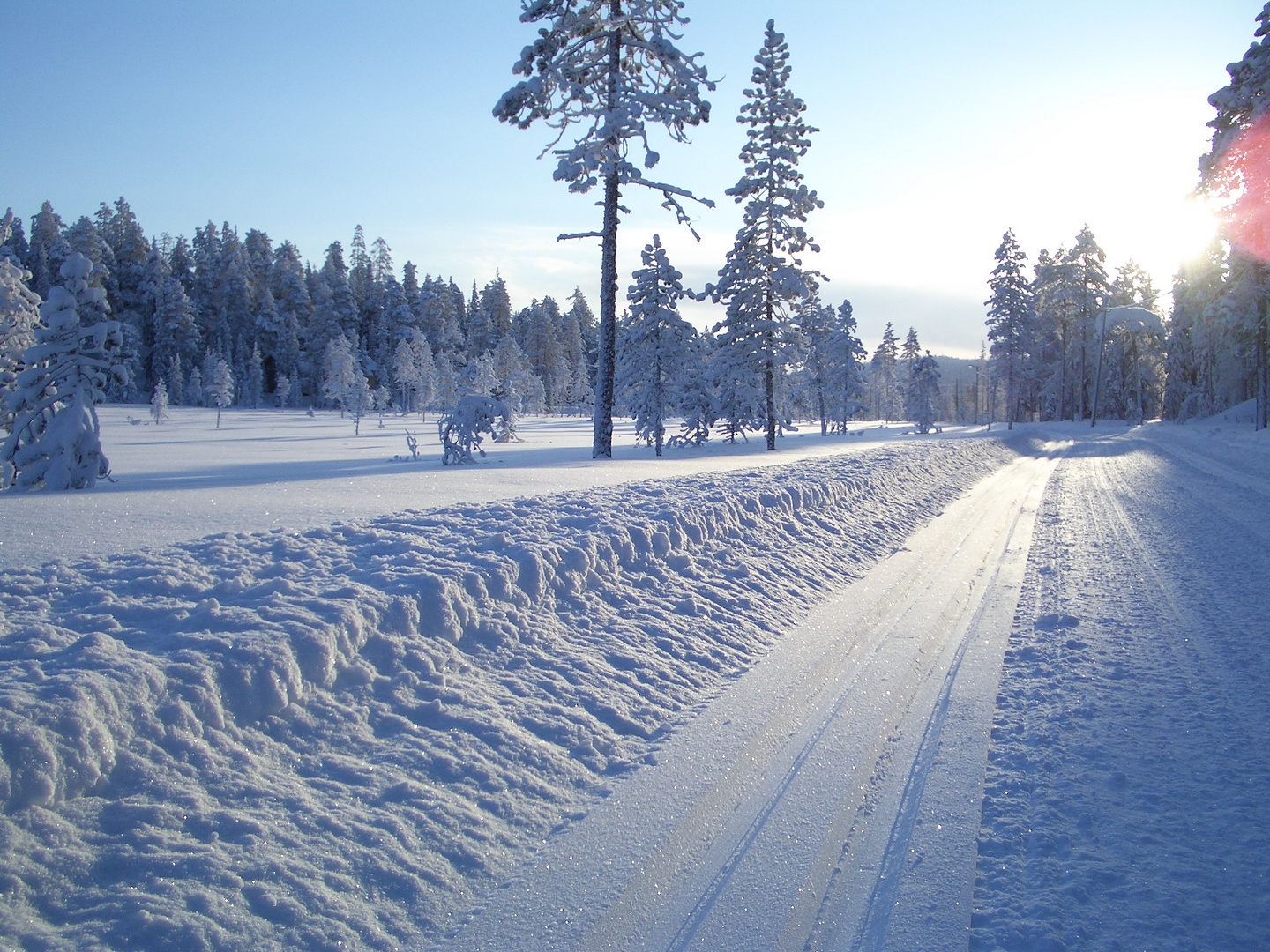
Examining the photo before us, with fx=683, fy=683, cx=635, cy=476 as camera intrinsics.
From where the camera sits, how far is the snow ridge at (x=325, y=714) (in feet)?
9.36

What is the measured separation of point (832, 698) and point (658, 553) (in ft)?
9.62

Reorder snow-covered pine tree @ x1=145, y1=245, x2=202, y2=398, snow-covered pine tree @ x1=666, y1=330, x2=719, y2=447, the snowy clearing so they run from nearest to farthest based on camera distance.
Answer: the snowy clearing → snow-covered pine tree @ x1=666, y1=330, x2=719, y2=447 → snow-covered pine tree @ x1=145, y1=245, x2=202, y2=398

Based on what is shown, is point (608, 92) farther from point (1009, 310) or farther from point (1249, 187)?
point (1009, 310)

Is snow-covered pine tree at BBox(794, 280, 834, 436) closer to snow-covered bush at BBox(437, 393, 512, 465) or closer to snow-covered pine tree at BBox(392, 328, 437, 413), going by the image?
snow-covered bush at BBox(437, 393, 512, 465)

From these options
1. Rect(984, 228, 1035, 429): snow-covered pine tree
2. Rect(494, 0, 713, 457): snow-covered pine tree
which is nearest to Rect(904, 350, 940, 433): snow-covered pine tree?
Rect(984, 228, 1035, 429): snow-covered pine tree

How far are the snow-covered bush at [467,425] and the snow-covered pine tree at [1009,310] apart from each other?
49222 mm

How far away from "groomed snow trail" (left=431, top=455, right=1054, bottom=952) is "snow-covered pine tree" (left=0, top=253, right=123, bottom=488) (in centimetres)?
1020

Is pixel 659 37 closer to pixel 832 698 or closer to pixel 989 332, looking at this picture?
pixel 832 698

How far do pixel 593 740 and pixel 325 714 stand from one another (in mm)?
1649

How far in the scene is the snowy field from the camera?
2.89m

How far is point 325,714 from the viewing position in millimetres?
4059

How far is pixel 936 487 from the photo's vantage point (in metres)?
15.9

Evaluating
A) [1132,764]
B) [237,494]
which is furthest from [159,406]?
[1132,764]

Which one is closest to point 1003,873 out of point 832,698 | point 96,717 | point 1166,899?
point 1166,899
